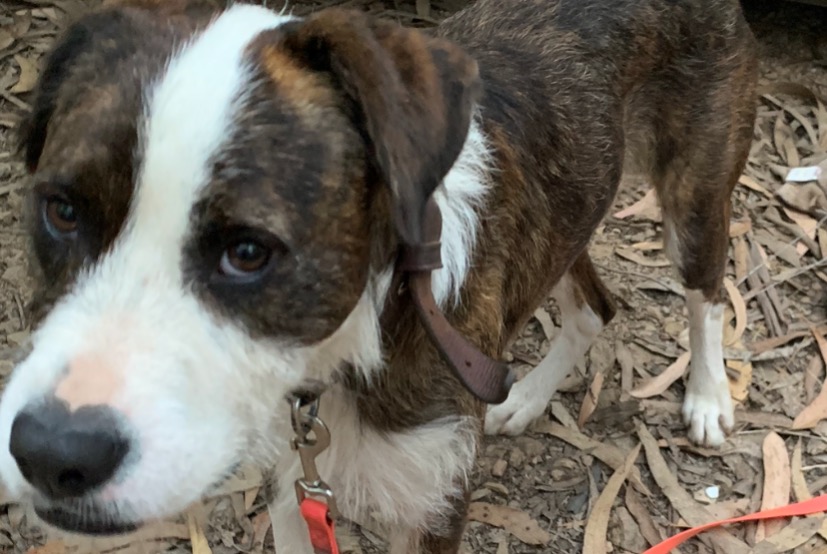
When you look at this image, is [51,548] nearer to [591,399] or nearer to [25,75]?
[591,399]

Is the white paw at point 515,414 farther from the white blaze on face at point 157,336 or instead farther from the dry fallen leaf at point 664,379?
the white blaze on face at point 157,336

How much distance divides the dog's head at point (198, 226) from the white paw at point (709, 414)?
76.4 inches

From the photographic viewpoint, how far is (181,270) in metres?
1.44

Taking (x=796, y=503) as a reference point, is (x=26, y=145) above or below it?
above

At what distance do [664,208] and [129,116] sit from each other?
1826mm

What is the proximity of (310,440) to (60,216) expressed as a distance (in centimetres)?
65

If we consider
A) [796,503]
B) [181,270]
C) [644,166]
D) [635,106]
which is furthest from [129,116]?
[796,503]

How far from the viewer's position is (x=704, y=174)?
2.72m

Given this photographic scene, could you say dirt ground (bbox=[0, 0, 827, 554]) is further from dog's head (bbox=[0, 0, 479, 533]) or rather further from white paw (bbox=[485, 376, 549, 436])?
dog's head (bbox=[0, 0, 479, 533])

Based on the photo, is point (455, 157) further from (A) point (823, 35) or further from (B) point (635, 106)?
(A) point (823, 35)

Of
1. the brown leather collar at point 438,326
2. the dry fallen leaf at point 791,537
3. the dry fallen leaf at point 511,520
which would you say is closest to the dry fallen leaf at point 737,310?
the dry fallen leaf at point 791,537

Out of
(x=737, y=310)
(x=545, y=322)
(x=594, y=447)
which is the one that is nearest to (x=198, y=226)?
(x=594, y=447)

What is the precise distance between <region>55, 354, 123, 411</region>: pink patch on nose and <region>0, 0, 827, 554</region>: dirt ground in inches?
46.8

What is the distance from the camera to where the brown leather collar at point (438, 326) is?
1.62 metres
